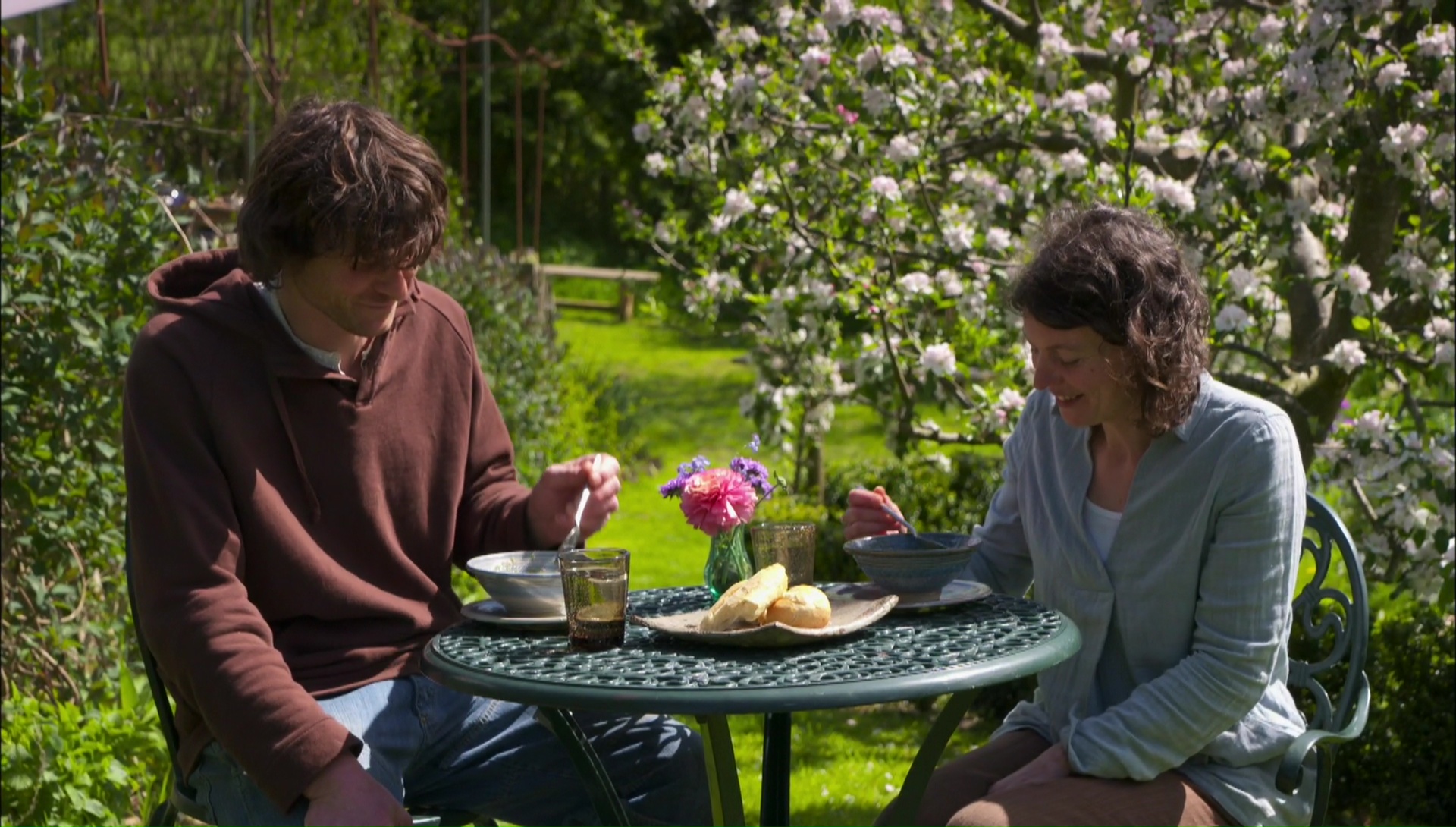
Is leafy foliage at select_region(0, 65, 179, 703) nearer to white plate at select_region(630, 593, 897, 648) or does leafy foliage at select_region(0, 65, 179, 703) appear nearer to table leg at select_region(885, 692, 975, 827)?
white plate at select_region(630, 593, 897, 648)

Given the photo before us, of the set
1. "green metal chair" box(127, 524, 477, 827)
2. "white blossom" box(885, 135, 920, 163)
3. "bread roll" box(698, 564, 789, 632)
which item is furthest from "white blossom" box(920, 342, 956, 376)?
"bread roll" box(698, 564, 789, 632)

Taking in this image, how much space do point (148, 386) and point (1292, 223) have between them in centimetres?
293

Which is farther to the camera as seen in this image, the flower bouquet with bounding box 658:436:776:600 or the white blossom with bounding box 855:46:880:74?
the white blossom with bounding box 855:46:880:74

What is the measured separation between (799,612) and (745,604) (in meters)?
0.07

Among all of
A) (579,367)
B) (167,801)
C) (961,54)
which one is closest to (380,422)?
(167,801)

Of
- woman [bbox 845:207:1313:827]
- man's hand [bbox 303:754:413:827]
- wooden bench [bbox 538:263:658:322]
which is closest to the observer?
man's hand [bbox 303:754:413:827]

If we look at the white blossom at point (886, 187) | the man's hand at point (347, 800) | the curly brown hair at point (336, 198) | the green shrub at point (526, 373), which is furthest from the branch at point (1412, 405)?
the green shrub at point (526, 373)

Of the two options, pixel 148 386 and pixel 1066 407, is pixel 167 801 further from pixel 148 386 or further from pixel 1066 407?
pixel 1066 407

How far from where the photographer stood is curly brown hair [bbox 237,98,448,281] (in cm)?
223

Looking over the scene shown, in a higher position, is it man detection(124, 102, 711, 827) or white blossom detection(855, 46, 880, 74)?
white blossom detection(855, 46, 880, 74)

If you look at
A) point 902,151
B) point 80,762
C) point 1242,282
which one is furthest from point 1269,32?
point 80,762

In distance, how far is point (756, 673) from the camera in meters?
1.92

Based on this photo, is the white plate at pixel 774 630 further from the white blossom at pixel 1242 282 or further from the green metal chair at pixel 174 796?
the white blossom at pixel 1242 282

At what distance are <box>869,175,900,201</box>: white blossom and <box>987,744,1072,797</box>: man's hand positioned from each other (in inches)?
89.9
